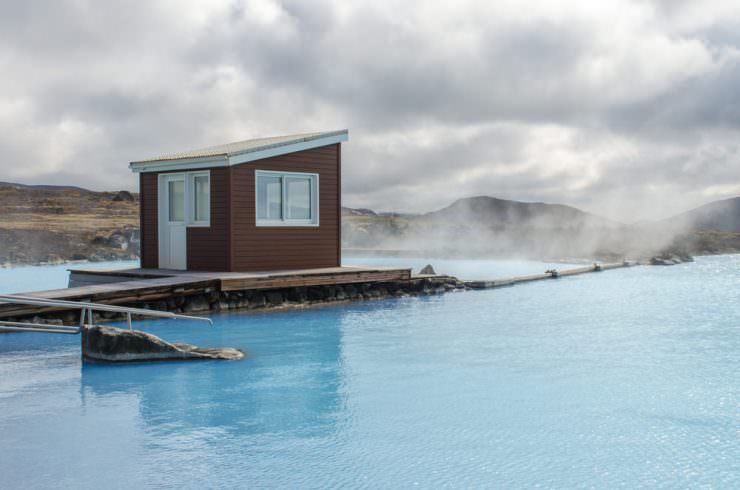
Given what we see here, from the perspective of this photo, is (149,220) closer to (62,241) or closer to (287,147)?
(287,147)

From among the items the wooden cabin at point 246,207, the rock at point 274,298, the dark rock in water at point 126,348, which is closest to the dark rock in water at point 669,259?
the wooden cabin at point 246,207

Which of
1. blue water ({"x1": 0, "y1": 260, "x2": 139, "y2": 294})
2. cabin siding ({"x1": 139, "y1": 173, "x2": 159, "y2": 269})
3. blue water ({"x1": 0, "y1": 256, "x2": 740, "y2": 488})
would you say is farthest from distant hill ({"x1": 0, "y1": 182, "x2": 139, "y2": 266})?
blue water ({"x1": 0, "y1": 256, "x2": 740, "y2": 488})

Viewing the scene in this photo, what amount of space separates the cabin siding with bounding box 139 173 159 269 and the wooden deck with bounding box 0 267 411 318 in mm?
755

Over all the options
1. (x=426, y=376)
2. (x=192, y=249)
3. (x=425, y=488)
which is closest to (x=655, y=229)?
(x=192, y=249)

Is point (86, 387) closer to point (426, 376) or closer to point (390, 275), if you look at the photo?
point (426, 376)

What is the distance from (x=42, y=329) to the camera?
8156mm

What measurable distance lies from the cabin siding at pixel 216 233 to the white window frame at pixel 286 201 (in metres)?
0.62

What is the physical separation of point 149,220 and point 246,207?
2735 mm

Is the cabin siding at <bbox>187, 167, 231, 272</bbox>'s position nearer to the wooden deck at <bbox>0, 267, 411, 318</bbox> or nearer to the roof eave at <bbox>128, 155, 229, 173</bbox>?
the roof eave at <bbox>128, 155, 229, 173</bbox>

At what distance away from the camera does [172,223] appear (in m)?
14.5

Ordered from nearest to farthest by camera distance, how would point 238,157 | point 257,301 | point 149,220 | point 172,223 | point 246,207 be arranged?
point 257,301, point 238,157, point 246,207, point 172,223, point 149,220

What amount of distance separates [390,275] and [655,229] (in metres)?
32.3

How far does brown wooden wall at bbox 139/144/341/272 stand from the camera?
1346cm

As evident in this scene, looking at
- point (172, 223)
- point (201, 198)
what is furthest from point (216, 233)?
point (172, 223)
